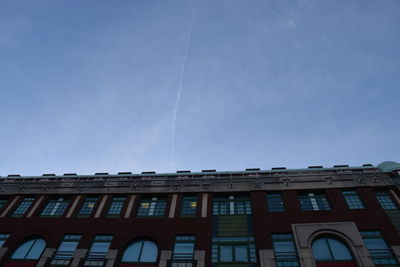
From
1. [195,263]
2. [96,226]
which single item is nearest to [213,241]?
[195,263]

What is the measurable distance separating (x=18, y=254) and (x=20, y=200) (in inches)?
273

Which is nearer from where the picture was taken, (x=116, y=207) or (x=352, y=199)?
(x=352, y=199)

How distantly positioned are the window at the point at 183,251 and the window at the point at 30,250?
11.8 meters

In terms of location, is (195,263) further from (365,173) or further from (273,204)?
(365,173)

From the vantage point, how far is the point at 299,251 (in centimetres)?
2019

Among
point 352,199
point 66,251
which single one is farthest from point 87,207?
point 352,199

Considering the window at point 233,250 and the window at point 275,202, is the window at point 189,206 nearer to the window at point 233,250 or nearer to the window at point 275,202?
the window at point 233,250

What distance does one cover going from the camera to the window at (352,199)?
23484 millimetres

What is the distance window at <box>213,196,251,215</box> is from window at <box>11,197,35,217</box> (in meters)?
19.4

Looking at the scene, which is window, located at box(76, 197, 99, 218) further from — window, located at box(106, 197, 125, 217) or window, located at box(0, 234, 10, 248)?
window, located at box(0, 234, 10, 248)

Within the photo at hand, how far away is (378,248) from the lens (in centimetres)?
2030

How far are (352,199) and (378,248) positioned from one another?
4.80 metres

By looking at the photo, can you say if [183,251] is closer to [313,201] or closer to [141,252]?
[141,252]

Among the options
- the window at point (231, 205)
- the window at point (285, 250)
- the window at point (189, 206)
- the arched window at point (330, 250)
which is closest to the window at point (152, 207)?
the window at point (189, 206)
